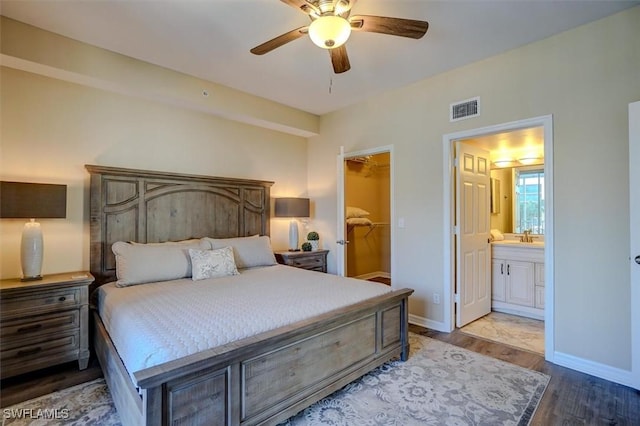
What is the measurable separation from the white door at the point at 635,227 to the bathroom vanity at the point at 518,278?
1607 millimetres

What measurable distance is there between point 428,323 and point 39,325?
142 inches

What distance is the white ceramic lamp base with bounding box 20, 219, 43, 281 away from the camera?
2525mm

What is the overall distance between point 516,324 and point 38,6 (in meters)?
5.33

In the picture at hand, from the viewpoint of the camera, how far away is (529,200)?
448cm

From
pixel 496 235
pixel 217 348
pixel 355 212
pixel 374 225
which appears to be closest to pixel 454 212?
pixel 496 235

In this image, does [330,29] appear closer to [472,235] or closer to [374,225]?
[472,235]

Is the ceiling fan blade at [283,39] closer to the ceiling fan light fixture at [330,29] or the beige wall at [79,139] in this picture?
the ceiling fan light fixture at [330,29]

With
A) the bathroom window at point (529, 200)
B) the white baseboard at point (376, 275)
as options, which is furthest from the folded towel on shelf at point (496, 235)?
the white baseboard at point (376, 275)

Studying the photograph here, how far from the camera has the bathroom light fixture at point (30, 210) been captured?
8.06 ft

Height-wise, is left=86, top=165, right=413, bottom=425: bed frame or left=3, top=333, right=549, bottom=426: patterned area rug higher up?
left=86, top=165, right=413, bottom=425: bed frame

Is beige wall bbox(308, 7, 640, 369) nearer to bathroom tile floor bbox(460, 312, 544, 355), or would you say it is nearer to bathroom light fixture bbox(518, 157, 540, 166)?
bathroom tile floor bbox(460, 312, 544, 355)

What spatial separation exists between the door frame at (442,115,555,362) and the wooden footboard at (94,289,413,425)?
111 centimetres

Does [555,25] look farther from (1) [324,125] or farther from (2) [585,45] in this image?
(1) [324,125]

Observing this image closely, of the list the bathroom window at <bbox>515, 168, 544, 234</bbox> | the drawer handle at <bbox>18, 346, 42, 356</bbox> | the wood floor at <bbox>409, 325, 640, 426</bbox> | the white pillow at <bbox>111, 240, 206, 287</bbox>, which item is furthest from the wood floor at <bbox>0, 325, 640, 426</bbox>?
the bathroom window at <bbox>515, 168, 544, 234</bbox>
